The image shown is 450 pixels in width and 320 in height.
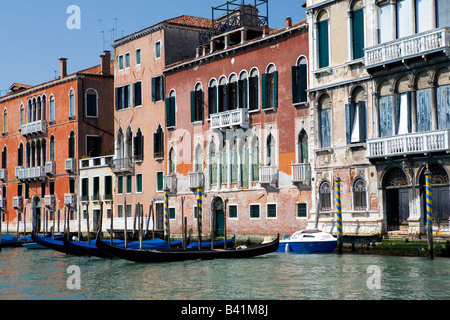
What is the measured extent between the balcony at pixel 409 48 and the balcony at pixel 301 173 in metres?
4.24

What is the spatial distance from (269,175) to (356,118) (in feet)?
14.4

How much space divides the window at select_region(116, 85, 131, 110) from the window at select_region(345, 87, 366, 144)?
13917mm

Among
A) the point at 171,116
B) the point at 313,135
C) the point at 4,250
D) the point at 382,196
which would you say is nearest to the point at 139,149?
the point at 171,116

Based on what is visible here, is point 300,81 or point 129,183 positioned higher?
point 300,81

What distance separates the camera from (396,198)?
72.2ft

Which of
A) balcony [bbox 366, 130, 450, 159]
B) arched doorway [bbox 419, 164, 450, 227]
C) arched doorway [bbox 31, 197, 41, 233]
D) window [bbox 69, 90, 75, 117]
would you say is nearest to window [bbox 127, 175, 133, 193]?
window [bbox 69, 90, 75, 117]

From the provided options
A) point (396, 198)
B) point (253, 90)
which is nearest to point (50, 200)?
point (253, 90)

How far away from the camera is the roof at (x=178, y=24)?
3250 centimetres

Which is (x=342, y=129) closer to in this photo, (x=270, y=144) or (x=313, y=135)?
(x=313, y=135)

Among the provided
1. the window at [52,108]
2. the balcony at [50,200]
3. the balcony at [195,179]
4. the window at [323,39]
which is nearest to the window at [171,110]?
the balcony at [195,179]

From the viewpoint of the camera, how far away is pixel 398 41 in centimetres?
2123

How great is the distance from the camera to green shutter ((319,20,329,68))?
24.0 m

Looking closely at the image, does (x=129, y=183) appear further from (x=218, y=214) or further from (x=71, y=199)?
(x=218, y=214)

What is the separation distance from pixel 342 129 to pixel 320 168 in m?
1.50
